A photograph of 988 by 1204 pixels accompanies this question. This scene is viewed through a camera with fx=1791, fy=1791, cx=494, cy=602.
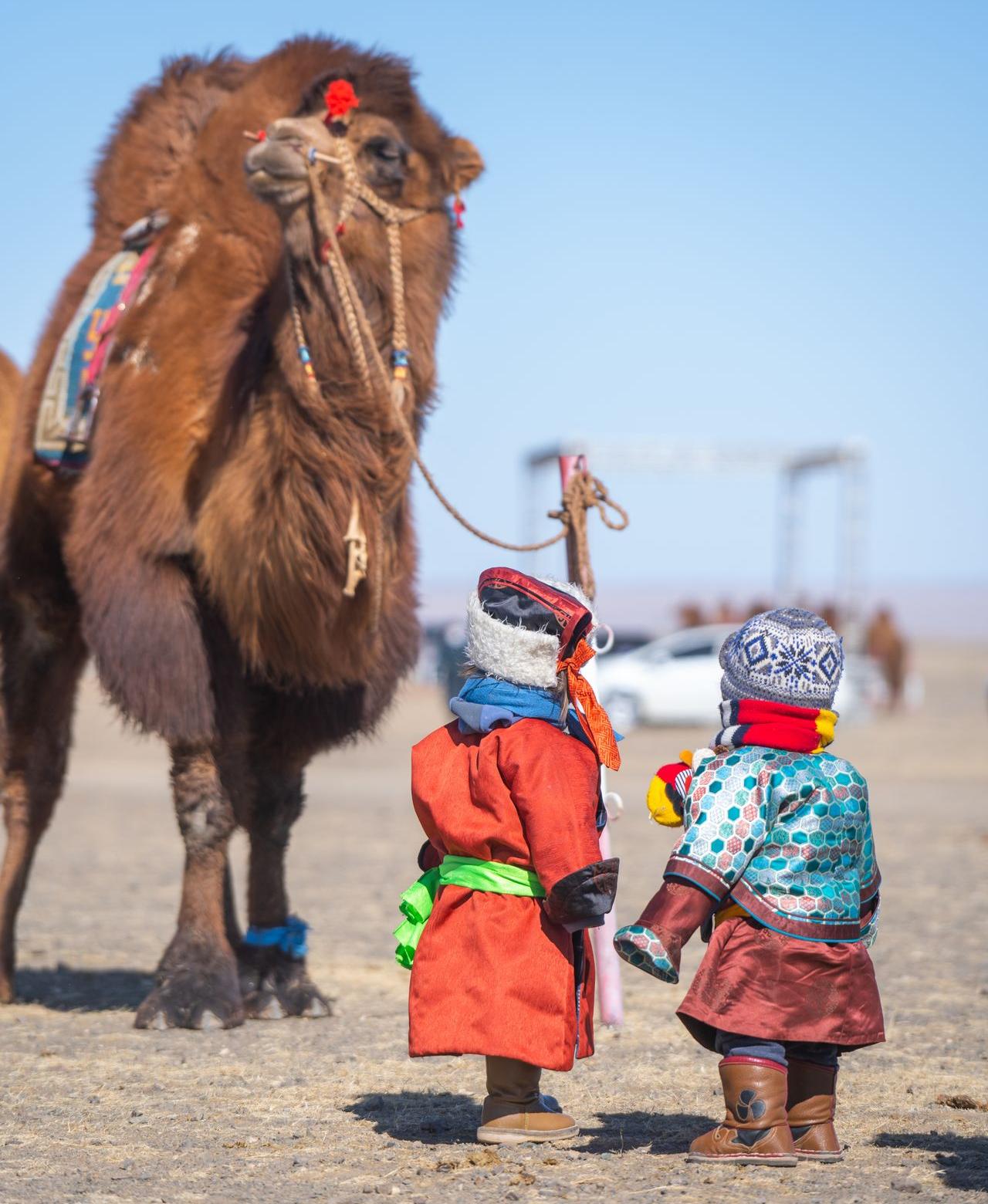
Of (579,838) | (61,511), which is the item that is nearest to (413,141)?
(61,511)

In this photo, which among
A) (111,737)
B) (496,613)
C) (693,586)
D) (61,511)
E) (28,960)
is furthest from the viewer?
(693,586)

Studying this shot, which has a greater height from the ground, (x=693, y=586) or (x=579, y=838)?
(x=693, y=586)

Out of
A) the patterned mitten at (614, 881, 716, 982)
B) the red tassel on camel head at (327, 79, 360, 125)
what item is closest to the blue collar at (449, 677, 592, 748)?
the patterned mitten at (614, 881, 716, 982)

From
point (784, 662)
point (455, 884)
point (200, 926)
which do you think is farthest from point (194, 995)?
point (784, 662)

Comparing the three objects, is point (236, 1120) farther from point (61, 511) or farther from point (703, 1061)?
point (61, 511)

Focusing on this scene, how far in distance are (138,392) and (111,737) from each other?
1854cm

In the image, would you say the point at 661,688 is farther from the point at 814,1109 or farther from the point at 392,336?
the point at 814,1109

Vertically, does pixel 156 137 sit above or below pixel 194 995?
above

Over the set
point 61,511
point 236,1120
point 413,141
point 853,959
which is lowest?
point 236,1120

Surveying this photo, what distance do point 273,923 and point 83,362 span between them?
79.5 inches

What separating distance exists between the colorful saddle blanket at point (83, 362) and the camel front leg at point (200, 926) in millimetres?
1192

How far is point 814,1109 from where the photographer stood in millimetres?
3799

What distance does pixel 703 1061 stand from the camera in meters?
5.06

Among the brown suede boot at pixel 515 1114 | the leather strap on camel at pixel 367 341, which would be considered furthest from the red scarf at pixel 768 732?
the leather strap on camel at pixel 367 341
